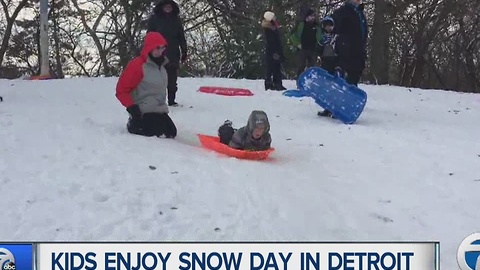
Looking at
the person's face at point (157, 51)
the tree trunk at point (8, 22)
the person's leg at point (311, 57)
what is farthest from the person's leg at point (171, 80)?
the tree trunk at point (8, 22)

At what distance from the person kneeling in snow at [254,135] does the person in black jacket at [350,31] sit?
301cm

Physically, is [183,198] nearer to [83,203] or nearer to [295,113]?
[83,203]

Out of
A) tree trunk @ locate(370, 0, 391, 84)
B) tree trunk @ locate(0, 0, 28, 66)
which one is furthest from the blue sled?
tree trunk @ locate(0, 0, 28, 66)

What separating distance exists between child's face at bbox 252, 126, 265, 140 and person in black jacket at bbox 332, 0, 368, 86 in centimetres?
314

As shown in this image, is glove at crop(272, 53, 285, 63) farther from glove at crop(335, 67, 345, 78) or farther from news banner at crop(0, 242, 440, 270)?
news banner at crop(0, 242, 440, 270)

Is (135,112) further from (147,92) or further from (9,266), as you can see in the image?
(9,266)

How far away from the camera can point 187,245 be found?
3.48m

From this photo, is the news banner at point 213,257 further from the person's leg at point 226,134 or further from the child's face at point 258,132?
the person's leg at point 226,134

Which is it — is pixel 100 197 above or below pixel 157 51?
below

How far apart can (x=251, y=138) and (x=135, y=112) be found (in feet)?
4.23

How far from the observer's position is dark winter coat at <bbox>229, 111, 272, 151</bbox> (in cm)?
597

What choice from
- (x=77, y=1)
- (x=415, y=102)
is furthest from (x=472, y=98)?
(x=77, y=1)

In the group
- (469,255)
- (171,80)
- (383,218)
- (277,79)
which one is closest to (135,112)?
(171,80)

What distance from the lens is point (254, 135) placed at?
6.03m
